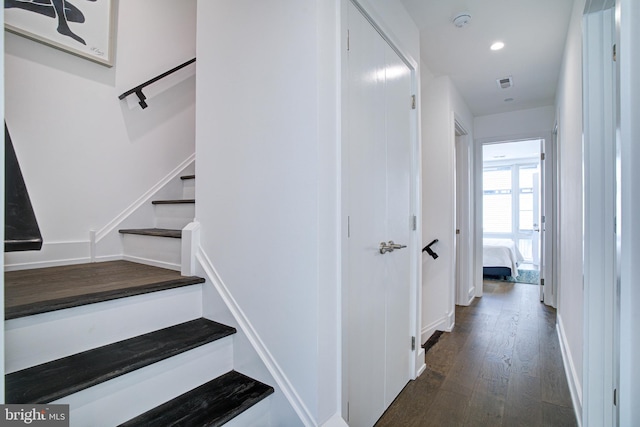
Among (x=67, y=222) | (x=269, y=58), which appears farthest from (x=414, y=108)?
(x=67, y=222)

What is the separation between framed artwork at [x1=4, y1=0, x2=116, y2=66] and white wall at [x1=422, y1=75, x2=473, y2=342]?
277 cm

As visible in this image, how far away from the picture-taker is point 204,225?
5.20 feet

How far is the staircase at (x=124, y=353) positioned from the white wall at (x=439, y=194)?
235cm

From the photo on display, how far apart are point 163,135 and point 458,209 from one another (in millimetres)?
3499

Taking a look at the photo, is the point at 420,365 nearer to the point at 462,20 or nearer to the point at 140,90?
the point at 462,20

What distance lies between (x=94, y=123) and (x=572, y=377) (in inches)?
142

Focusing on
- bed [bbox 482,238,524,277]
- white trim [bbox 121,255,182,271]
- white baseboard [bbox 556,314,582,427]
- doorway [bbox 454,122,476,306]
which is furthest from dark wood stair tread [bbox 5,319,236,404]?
bed [bbox 482,238,524,277]

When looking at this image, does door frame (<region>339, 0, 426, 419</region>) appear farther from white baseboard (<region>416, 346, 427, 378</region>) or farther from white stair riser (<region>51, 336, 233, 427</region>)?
white stair riser (<region>51, 336, 233, 427</region>)

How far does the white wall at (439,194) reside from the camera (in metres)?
3.08

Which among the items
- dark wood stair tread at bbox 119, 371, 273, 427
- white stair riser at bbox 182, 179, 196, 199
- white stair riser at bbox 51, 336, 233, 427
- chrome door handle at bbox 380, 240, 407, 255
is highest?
white stair riser at bbox 182, 179, 196, 199

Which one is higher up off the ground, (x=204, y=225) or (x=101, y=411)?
(x=204, y=225)

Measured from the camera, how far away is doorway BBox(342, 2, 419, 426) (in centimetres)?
142

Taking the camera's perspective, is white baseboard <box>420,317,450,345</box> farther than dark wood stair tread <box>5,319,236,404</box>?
Yes

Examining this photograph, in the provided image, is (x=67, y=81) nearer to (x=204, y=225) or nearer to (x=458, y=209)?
(x=204, y=225)
